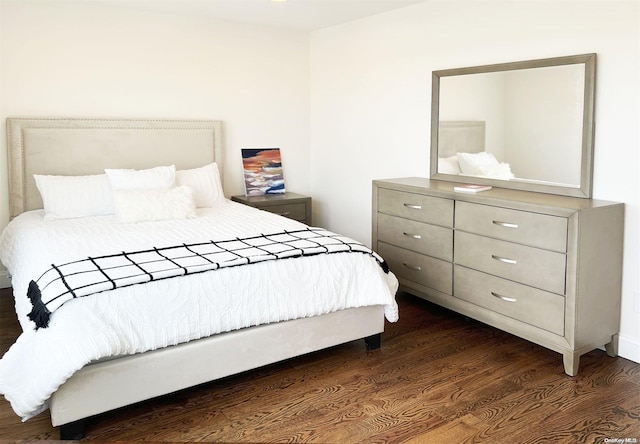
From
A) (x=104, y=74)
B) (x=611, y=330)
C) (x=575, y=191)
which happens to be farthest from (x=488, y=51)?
(x=104, y=74)

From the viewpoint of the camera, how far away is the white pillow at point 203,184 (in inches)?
173

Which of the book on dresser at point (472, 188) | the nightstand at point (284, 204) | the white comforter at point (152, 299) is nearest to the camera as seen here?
the white comforter at point (152, 299)

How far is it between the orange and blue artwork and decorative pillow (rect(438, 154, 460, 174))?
1780 millimetres

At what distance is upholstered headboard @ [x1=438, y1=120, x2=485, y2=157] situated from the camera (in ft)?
12.1

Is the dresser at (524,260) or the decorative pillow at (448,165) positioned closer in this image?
the dresser at (524,260)

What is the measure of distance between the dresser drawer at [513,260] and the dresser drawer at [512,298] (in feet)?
0.13

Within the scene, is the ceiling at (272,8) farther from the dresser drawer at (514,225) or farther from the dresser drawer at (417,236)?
the dresser drawer at (514,225)

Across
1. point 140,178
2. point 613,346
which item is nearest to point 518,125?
point 613,346

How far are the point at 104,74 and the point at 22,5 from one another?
0.70m

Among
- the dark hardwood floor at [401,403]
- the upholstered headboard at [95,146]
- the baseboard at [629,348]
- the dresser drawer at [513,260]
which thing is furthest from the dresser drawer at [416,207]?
the upholstered headboard at [95,146]

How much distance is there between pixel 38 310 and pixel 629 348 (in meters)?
2.90

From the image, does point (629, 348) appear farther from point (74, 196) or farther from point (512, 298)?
point (74, 196)

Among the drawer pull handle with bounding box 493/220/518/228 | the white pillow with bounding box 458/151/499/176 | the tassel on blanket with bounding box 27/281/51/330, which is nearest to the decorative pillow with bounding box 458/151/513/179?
the white pillow with bounding box 458/151/499/176

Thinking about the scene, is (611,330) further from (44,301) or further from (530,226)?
(44,301)
